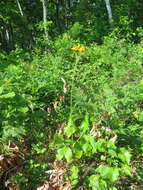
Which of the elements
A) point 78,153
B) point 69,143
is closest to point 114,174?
point 78,153

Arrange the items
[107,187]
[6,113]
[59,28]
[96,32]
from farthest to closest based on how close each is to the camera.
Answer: [59,28], [96,32], [6,113], [107,187]

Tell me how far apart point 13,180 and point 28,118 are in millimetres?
546

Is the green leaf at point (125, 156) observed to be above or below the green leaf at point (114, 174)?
above

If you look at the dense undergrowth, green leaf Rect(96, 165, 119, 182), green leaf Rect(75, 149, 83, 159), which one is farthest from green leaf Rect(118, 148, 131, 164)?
green leaf Rect(75, 149, 83, 159)

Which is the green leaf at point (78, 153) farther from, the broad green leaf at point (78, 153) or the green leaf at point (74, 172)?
the green leaf at point (74, 172)

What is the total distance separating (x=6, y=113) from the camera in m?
2.32

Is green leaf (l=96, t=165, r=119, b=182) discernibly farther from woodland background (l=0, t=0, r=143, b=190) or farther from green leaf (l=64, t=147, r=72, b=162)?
green leaf (l=64, t=147, r=72, b=162)

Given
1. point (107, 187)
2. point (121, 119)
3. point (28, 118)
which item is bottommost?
point (107, 187)

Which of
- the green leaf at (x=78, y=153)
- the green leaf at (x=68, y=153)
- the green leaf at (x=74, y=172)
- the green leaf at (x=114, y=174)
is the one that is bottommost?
the green leaf at (x=74, y=172)

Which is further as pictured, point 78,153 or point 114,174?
point 78,153

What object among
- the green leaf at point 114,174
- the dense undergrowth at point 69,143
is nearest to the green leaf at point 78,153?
the dense undergrowth at point 69,143

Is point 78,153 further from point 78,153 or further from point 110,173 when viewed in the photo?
point 110,173

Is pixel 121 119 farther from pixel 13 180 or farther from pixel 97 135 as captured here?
pixel 13 180

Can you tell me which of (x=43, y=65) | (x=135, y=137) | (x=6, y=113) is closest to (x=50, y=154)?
(x=6, y=113)
